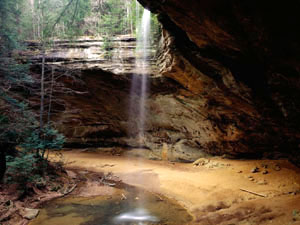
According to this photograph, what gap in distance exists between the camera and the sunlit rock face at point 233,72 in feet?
16.4

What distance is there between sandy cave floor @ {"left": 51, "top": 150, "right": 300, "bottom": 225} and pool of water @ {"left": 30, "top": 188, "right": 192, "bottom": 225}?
0.59 metres

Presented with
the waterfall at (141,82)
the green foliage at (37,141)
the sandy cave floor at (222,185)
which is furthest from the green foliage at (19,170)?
the waterfall at (141,82)

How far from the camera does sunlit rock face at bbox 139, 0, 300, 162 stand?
499cm

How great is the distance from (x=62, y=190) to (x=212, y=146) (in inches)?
326

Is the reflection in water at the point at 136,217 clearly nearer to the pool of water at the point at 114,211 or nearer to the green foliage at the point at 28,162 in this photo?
the pool of water at the point at 114,211

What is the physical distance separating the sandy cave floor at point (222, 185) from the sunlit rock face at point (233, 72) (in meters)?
1.35

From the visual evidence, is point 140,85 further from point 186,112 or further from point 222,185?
point 222,185

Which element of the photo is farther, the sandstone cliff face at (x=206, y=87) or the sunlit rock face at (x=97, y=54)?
the sunlit rock face at (x=97, y=54)

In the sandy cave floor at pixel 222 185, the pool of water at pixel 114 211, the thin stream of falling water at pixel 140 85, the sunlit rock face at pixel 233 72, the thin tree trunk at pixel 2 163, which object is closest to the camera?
the sunlit rock face at pixel 233 72

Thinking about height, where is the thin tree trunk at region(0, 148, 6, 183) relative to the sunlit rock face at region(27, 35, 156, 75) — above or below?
below

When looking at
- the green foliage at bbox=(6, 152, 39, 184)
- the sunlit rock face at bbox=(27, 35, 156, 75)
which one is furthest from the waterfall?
the green foliage at bbox=(6, 152, 39, 184)

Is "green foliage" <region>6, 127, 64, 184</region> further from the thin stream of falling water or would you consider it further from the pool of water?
the thin stream of falling water

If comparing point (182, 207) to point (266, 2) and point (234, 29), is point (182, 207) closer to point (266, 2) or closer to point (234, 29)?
point (234, 29)

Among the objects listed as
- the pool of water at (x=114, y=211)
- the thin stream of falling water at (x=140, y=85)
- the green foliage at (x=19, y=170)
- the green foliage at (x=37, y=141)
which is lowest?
the pool of water at (x=114, y=211)
